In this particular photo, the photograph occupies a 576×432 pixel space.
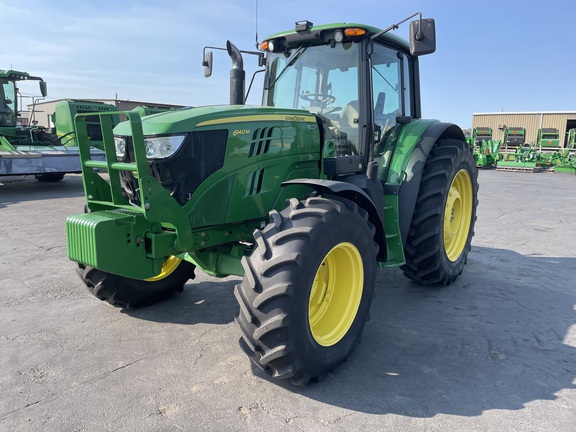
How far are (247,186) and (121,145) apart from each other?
3.10 ft

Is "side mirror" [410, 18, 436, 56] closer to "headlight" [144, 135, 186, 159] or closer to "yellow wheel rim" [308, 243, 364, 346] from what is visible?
"yellow wheel rim" [308, 243, 364, 346]

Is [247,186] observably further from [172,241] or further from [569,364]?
[569,364]

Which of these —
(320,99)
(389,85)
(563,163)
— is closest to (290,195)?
(320,99)

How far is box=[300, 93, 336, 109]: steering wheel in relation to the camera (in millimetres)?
3990

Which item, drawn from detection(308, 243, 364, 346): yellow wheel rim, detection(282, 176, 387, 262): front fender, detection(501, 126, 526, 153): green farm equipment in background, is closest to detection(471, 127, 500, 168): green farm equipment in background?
detection(501, 126, 526, 153): green farm equipment in background

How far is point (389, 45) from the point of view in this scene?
424 cm

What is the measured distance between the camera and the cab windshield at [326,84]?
3850 mm

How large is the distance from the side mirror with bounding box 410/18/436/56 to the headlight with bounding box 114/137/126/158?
2216mm

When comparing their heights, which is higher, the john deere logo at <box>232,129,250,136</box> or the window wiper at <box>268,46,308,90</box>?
the window wiper at <box>268,46,308,90</box>

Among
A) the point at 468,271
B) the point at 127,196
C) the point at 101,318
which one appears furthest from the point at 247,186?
the point at 468,271

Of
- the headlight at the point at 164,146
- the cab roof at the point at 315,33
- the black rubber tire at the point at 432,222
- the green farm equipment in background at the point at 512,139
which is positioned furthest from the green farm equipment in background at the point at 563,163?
the headlight at the point at 164,146

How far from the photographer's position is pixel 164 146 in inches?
115

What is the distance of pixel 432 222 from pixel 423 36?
1.62 meters

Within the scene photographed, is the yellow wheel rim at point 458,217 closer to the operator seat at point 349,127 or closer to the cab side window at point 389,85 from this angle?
the cab side window at point 389,85
